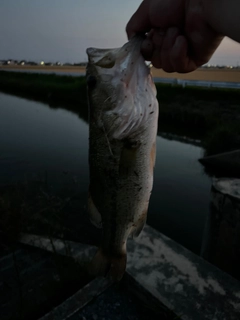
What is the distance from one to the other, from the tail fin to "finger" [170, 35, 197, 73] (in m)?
1.25

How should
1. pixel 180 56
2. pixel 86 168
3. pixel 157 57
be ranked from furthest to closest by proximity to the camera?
pixel 86 168 → pixel 157 57 → pixel 180 56

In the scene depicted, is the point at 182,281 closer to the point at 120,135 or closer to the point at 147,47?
the point at 120,135

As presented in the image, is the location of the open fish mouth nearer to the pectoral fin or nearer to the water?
the pectoral fin

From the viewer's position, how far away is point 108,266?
1976mm

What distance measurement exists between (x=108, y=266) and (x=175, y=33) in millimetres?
1488

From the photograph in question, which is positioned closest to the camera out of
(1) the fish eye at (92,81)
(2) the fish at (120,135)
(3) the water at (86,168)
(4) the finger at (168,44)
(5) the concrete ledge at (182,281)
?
(4) the finger at (168,44)

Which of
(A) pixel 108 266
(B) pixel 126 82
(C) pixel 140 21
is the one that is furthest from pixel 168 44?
(A) pixel 108 266

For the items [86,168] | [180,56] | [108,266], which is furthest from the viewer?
[86,168]

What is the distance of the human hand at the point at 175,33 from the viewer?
1.48 meters

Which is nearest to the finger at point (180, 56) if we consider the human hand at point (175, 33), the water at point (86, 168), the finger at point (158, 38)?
the human hand at point (175, 33)

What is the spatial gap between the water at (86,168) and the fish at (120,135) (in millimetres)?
4353

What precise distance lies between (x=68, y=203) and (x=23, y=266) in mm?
2813

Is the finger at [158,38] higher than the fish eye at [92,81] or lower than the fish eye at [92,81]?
higher

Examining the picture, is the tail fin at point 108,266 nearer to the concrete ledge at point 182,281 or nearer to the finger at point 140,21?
the concrete ledge at point 182,281
